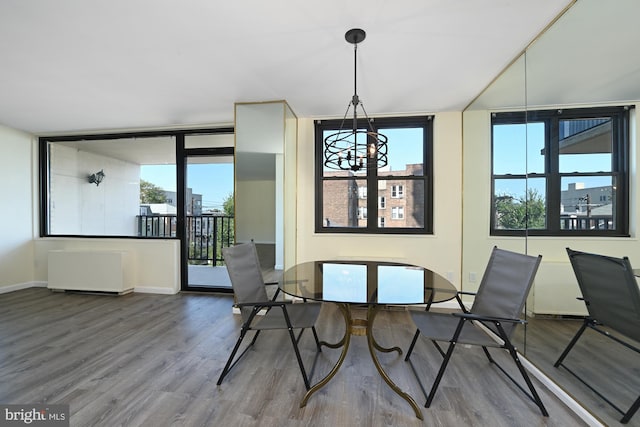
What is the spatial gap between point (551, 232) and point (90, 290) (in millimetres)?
5600

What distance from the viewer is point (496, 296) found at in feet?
5.99

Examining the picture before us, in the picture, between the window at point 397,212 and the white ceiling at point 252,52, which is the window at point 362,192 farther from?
the white ceiling at point 252,52

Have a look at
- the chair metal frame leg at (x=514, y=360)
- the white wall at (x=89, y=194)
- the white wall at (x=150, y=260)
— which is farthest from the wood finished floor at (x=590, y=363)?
the white wall at (x=89, y=194)

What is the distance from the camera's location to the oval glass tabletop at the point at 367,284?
5.31ft

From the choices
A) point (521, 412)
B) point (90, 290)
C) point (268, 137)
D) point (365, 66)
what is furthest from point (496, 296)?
point (90, 290)

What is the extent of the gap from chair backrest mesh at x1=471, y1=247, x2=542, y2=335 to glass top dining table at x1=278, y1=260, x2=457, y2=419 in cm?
29

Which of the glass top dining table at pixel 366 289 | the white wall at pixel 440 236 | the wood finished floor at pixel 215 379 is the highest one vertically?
the white wall at pixel 440 236

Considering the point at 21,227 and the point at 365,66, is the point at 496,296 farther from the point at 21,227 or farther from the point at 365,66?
the point at 21,227

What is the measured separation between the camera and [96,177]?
4.18 meters

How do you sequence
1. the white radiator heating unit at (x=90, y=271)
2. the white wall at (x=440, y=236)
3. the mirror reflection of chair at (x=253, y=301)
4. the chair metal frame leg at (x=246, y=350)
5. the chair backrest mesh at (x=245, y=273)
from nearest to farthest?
the chair metal frame leg at (x=246, y=350) < the mirror reflection of chair at (x=253, y=301) < the chair backrest mesh at (x=245, y=273) < the white wall at (x=440, y=236) < the white radiator heating unit at (x=90, y=271)

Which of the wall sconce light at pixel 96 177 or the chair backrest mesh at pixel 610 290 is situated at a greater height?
the wall sconce light at pixel 96 177

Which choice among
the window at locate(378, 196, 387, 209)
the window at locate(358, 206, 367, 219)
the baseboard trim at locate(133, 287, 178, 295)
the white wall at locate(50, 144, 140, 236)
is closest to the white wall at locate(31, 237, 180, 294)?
the baseboard trim at locate(133, 287, 178, 295)

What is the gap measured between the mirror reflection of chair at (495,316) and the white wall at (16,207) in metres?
5.77

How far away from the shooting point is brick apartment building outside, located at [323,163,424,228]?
3469mm
